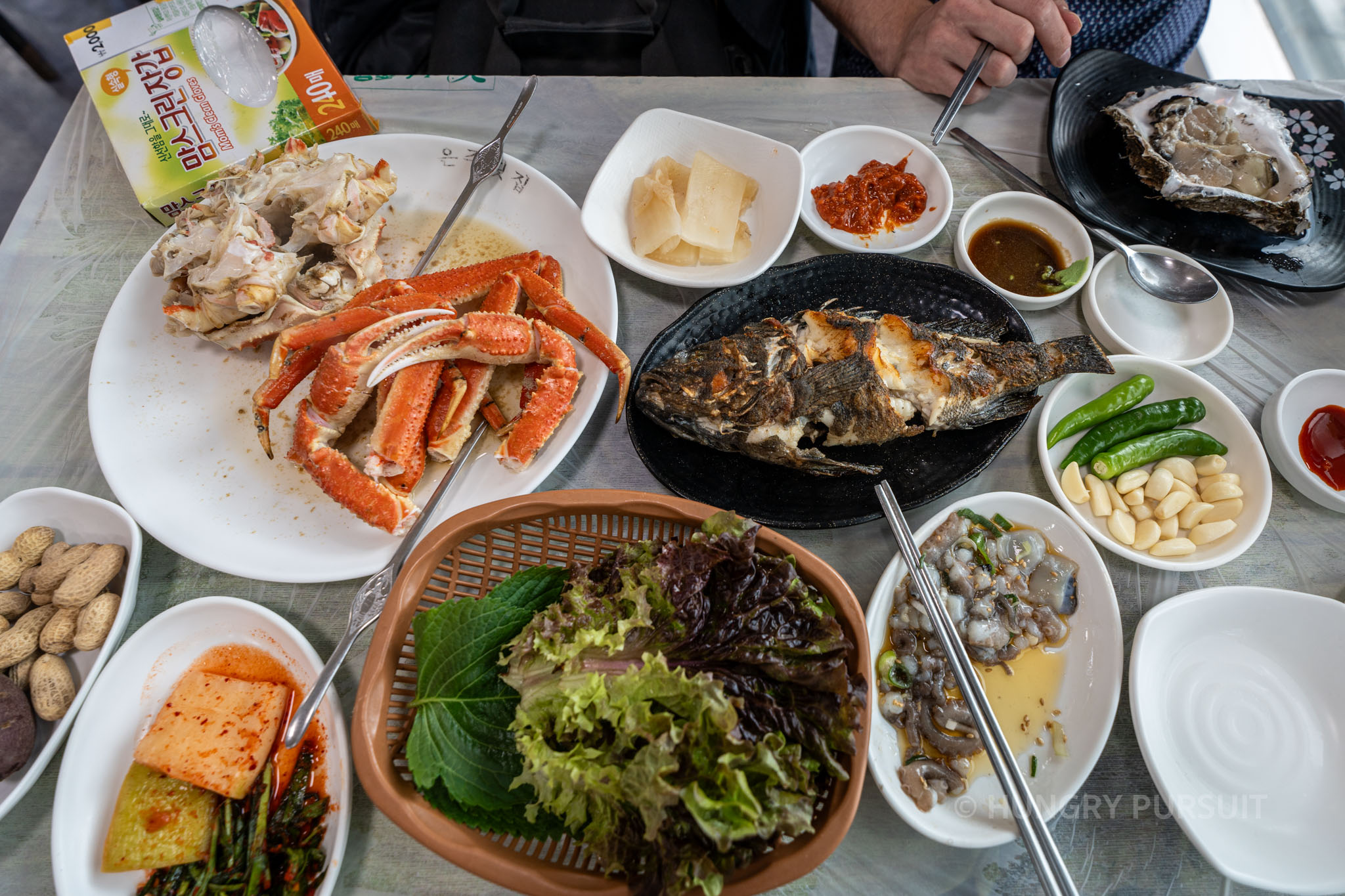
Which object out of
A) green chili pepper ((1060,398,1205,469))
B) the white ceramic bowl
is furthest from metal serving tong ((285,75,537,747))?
the white ceramic bowl

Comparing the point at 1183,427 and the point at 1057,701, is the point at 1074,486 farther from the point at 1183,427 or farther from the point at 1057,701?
the point at 1057,701

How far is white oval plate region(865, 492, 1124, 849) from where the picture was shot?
1608 millimetres

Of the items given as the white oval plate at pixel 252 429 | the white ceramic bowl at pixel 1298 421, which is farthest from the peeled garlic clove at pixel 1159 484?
the white oval plate at pixel 252 429

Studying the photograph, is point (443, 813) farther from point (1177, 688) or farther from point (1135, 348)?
point (1135, 348)

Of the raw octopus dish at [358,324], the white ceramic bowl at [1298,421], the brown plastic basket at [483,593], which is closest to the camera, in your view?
the brown plastic basket at [483,593]

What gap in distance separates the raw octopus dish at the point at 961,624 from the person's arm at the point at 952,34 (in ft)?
6.18

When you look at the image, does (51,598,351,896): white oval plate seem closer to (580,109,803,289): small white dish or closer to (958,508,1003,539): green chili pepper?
(580,109,803,289): small white dish

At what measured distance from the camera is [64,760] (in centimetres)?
160

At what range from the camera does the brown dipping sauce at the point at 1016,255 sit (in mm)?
2318

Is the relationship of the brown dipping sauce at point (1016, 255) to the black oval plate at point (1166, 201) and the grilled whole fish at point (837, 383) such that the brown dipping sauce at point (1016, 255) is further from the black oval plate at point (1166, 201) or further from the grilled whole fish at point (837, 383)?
the grilled whole fish at point (837, 383)

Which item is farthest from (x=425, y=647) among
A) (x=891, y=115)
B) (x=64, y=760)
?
(x=891, y=115)

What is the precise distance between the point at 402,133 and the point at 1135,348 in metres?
2.80

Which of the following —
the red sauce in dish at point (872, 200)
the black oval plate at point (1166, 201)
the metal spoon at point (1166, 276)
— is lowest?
the red sauce in dish at point (872, 200)

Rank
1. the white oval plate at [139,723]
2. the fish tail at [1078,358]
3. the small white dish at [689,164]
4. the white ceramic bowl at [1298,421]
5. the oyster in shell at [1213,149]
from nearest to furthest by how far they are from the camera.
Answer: the white oval plate at [139,723] < the fish tail at [1078,358] < the white ceramic bowl at [1298,421] < the small white dish at [689,164] < the oyster in shell at [1213,149]
